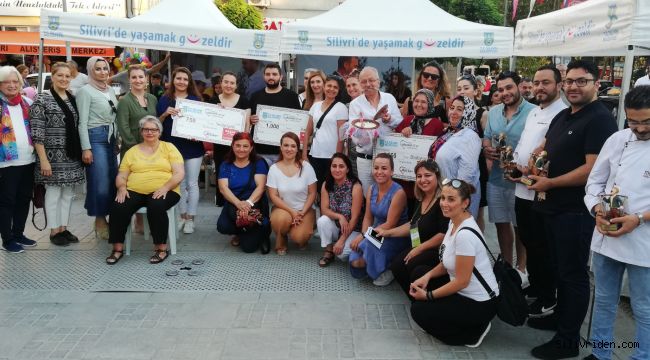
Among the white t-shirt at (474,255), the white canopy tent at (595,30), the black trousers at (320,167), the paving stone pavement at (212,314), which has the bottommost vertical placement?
the paving stone pavement at (212,314)

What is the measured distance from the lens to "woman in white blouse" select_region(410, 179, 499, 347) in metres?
3.62

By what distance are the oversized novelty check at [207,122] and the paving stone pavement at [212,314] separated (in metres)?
1.38

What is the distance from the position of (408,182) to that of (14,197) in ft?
13.5

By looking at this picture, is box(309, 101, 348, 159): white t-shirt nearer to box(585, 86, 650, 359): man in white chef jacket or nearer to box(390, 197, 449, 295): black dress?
box(390, 197, 449, 295): black dress

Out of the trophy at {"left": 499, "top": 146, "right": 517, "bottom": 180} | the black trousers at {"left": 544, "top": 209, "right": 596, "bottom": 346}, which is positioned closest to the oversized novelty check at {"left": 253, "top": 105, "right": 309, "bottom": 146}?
the trophy at {"left": 499, "top": 146, "right": 517, "bottom": 180}

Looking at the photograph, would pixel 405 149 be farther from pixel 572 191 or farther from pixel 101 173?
pixel 101 173

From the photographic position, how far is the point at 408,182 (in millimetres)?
5582

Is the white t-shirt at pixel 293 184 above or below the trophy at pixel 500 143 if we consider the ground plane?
below

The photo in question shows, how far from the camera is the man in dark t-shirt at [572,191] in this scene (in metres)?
3.44

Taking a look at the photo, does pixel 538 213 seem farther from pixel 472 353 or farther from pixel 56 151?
pixel 56 151

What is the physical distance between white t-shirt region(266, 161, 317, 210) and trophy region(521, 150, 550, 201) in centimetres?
261

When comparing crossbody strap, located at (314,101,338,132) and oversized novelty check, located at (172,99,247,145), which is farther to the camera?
oversized novelty check, located at (172,99,247,145)

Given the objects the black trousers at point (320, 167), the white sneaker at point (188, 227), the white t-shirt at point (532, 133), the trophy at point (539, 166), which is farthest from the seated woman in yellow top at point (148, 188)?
the trophy at point (539, 166)

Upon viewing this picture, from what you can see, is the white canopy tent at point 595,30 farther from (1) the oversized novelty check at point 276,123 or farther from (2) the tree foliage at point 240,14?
(2) the tree foliage at point 240,14
